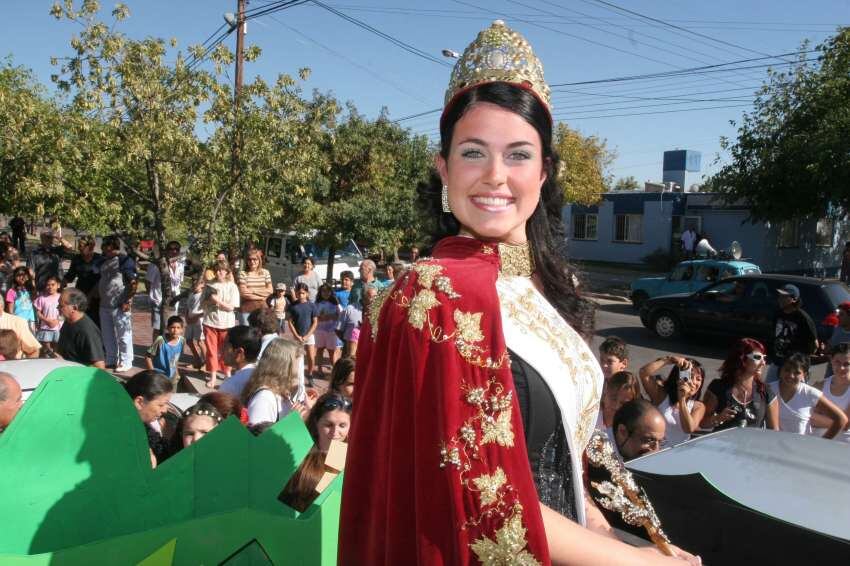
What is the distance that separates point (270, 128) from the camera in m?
8.33

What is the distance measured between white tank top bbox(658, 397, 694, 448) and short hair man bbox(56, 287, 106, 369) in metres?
4.47

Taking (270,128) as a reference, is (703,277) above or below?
below

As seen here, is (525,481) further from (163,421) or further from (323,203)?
(323,203)

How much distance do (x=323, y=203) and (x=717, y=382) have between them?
13.2 m

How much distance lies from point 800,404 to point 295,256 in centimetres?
1231

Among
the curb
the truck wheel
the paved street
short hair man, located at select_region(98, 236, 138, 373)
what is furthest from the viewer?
the curb

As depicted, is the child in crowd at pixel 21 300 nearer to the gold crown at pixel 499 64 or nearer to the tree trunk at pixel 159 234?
the tree trunk at pixel 159 234

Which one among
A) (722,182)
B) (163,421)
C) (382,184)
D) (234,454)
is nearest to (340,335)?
(163,421)

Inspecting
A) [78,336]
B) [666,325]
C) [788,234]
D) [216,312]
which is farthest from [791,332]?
[788,234]

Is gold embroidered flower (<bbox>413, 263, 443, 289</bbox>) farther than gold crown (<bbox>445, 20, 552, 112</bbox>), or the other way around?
gold crown (<bbox>445, 20, 552, 112</bbox>)

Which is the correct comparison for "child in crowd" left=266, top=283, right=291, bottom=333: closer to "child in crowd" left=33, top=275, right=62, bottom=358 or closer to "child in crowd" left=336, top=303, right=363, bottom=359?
"child in crowd" left=336, top=303, right=363, bottom=359

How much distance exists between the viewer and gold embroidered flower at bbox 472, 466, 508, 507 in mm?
1170

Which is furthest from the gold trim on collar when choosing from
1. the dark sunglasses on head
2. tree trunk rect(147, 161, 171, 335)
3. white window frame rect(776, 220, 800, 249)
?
white window frame rect(776, 220, 800, 249)

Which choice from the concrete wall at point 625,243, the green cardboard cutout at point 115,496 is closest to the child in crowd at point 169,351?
the green cardboard cutout at point 115,496
